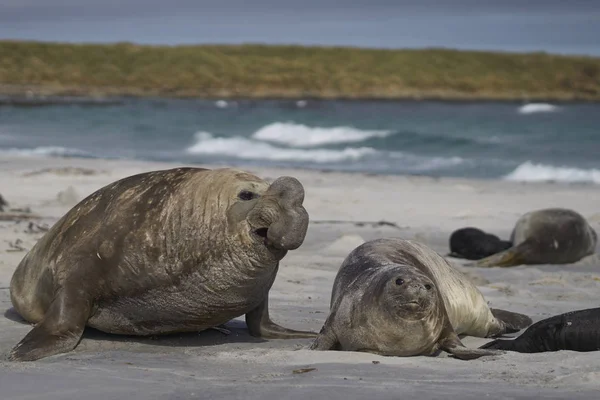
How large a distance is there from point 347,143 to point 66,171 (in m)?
16.6

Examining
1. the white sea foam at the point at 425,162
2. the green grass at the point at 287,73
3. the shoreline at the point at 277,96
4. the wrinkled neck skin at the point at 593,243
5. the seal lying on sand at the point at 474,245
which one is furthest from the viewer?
the green grass at the point at 287,73

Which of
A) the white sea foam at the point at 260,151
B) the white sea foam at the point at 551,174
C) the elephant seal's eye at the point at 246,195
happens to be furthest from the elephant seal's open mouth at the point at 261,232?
the white sea foam at the point at 260,151

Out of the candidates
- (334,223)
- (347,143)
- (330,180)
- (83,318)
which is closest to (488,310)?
(83,318)

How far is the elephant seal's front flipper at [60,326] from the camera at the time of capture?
5.57 m

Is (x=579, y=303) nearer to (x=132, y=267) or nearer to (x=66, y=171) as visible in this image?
(x=132, y=267)

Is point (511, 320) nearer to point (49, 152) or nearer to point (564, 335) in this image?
point (564, 335)

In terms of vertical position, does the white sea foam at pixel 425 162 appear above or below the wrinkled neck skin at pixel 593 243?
above

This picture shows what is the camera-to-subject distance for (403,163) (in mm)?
26688

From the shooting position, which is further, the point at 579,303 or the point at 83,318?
the point at 579,303

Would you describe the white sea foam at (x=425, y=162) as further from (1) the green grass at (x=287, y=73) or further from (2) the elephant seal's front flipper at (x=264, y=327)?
(1) the green grass at (x=287, y=73)

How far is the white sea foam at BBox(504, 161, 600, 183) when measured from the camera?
74.6 feet

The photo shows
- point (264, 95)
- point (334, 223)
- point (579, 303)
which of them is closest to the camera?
point (579, 303)

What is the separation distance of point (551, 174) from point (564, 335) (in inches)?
723

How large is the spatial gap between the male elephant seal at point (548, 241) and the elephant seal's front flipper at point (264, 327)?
4.92 m
